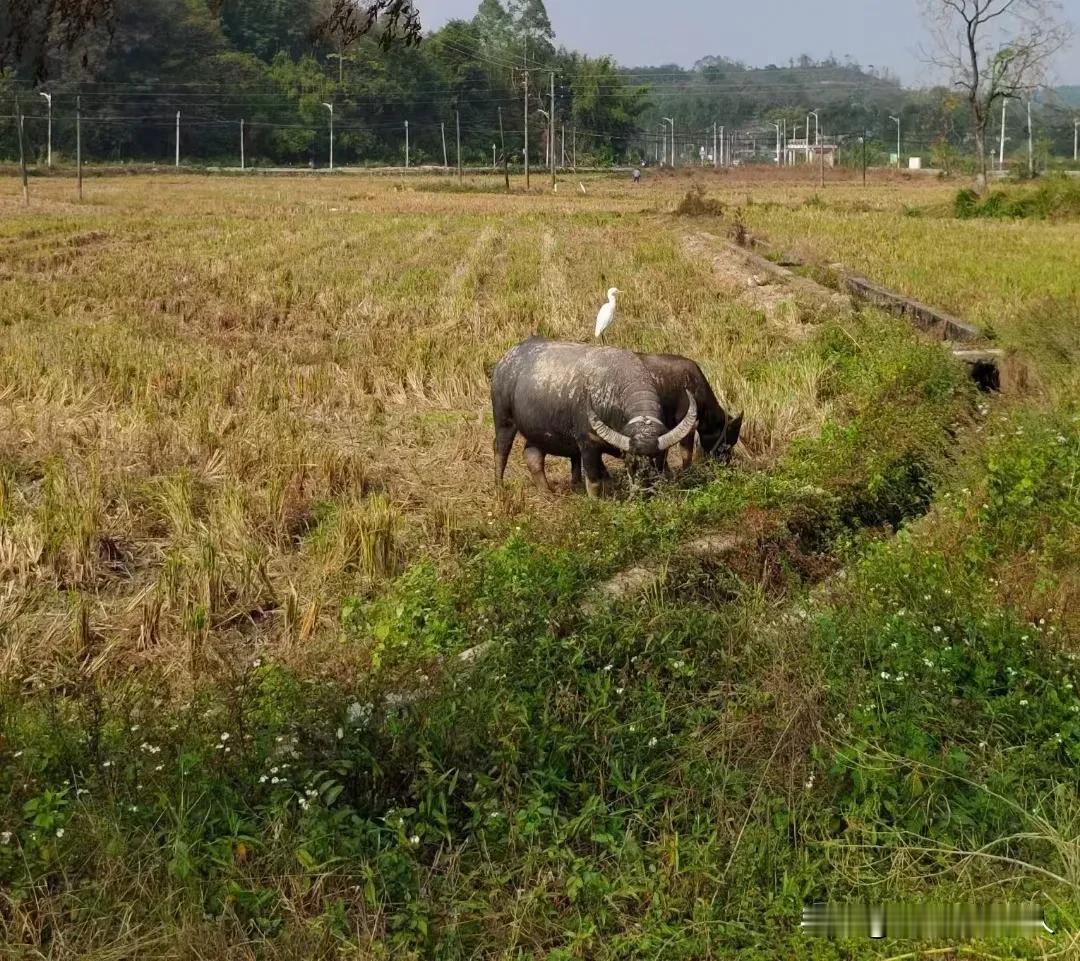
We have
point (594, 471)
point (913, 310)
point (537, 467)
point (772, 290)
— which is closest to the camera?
point (594, 471)

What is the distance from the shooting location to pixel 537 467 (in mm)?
7535

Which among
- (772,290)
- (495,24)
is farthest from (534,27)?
(772,290)

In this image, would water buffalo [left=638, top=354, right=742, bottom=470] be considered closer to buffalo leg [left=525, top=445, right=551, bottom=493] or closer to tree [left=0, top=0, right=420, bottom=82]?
buffalo leg [left=525, top=445, right=551, bottom=493]

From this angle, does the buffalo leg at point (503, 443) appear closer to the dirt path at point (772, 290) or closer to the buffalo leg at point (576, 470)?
the buffalo leg at point (576, 470)

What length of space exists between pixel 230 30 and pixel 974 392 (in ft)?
275

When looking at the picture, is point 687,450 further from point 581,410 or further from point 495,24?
point 495,24

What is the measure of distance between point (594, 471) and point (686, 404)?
Result: 76 cm

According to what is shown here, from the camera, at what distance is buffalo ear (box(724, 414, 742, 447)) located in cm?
756

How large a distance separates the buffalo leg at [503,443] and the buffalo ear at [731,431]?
1414 mm

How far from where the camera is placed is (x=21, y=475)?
7.54 meters

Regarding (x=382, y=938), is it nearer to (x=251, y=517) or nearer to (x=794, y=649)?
(x=794, y=649)

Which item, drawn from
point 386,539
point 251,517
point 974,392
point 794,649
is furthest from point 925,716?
point 974,392

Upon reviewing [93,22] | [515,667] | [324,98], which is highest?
[324,98]

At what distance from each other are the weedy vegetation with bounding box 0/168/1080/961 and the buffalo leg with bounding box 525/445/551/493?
0.13 metres
